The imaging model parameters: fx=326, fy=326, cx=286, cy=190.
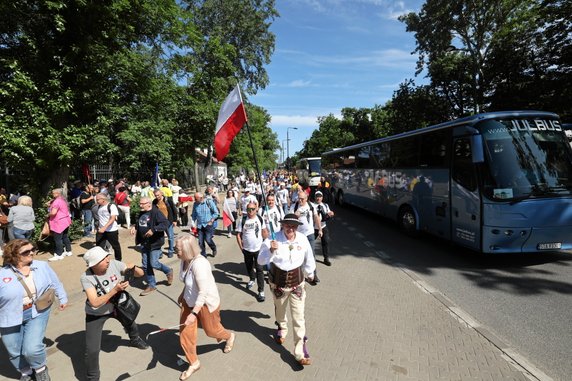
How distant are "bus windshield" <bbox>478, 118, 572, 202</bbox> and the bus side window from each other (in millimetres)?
394

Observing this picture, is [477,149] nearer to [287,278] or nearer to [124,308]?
[287,278]

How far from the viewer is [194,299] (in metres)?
3.59

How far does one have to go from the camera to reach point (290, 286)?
3.87 metres

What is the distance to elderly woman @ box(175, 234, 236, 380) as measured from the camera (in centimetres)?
350

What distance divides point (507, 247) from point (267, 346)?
5482 mm

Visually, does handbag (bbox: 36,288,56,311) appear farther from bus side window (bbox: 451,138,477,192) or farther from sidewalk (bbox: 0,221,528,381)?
bus side window (bbox: 451,138,477,192)

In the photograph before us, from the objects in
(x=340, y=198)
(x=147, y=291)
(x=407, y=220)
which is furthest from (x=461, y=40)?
(x=147, y=291)

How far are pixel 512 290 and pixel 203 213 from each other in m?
6.59

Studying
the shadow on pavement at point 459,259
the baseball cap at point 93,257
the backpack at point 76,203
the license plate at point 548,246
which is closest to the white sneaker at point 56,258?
the backpack at point 76,203

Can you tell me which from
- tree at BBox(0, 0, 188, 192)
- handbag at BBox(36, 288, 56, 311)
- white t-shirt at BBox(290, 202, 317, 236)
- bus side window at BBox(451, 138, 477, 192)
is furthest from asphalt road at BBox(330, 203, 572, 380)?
tree at BBox(0, 0, 188, 192)

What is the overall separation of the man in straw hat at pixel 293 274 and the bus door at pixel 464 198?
491cm

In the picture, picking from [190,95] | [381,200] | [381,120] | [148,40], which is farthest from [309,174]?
[148,40]

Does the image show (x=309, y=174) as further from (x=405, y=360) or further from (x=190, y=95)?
(x=405, y=360)

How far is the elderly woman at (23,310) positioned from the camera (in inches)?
128
